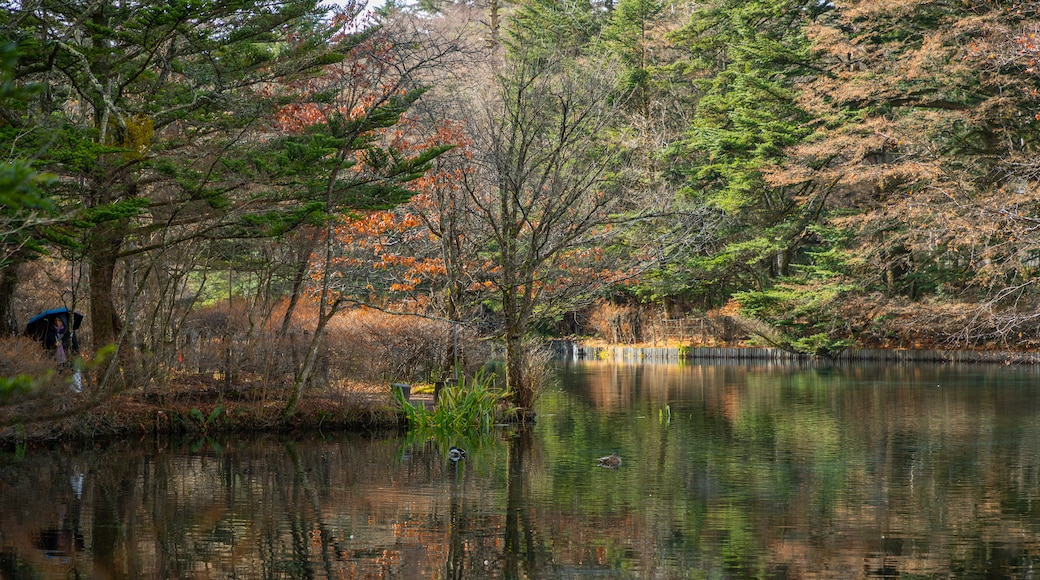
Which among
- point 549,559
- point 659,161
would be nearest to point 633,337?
point 659,161

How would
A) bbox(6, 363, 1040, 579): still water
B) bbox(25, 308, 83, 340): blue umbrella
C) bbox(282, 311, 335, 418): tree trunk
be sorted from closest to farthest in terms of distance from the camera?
bbox(6, 363, 1040, 579): still water → bbox(25, 308, 83, 340): blue umbrella → bbox(282, 311, 335, 418): tree trunk

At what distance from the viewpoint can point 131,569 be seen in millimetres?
8484

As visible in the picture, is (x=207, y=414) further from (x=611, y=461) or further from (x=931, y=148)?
(x=931, y=148)

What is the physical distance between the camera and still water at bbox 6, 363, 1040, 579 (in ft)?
28.9

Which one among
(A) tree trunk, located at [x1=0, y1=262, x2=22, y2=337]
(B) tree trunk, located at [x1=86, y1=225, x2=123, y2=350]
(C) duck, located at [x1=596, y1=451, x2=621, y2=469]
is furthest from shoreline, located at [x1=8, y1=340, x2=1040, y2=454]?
(C) duck, located at [x1=596, y1=451, x2=621, y2=469]

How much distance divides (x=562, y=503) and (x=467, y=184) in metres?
7.91

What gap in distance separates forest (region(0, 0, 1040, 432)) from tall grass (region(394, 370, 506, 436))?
3.41ft

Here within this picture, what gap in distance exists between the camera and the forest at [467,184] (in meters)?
13.8

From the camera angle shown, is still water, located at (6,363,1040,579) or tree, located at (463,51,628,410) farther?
tree, located at (463,51,628,410)

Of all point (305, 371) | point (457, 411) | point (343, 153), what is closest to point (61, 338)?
point (305, 371)

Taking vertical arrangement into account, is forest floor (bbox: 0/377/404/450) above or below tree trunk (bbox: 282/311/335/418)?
below

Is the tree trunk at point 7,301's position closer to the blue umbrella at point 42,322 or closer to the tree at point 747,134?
the blue umbrella at point 42,322

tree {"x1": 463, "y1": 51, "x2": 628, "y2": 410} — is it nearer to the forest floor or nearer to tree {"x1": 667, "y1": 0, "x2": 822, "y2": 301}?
the forest floor

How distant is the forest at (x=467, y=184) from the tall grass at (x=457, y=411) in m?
1.04
